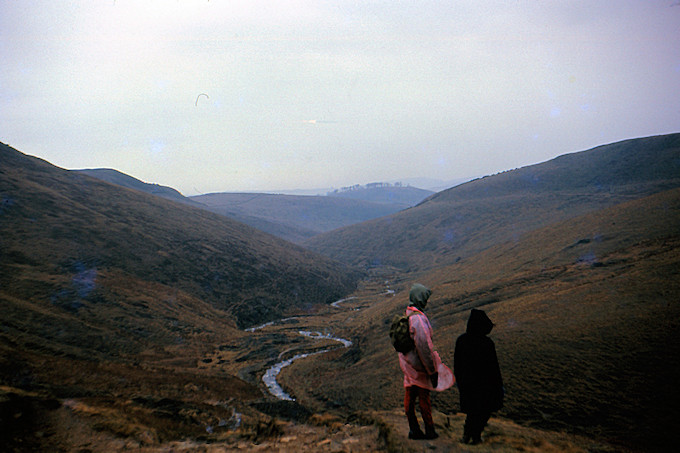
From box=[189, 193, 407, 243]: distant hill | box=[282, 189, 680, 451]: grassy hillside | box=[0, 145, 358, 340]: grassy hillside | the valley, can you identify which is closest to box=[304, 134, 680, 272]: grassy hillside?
the valley

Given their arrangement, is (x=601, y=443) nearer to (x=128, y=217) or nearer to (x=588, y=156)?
(x=128, y=217)

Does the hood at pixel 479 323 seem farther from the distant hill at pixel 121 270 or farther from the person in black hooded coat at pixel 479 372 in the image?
the distant hill at pixel 121 270

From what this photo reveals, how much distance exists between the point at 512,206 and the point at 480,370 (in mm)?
66053

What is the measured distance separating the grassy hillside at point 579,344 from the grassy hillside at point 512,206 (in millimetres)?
27729

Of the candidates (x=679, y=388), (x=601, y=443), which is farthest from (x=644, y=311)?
(x=601, y=443)

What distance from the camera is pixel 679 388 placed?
6477mm

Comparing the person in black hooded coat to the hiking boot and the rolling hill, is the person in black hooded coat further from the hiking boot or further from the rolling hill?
the rolling hill

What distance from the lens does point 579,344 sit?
29.3 feet

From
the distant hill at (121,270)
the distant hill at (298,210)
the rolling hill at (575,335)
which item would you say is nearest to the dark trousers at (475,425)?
the rolling hill at (575,335)

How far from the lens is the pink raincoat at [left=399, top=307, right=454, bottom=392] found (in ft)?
17.1

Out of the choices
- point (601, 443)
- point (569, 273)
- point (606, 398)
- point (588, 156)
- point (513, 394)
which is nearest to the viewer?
point (601, 443)

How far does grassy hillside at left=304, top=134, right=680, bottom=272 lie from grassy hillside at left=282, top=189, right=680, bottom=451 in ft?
91.0

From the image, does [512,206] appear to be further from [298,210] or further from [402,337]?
[298,210]

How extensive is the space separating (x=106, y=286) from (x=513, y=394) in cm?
2389
